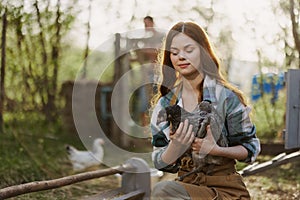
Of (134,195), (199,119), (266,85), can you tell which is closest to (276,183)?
(134,195)

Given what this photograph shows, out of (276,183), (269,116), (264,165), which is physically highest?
(269,116)

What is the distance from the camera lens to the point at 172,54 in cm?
177

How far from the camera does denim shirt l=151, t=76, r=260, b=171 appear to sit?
1.71m

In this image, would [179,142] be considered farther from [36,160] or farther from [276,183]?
[36,160]

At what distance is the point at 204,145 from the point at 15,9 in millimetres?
2845

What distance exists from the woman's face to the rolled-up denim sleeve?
17 cm

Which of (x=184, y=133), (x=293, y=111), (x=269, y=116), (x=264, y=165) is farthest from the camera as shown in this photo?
(x=269, y=116)

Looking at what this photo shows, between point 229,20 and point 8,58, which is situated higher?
point 229,20

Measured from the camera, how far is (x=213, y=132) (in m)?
1.63

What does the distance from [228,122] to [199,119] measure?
19cm

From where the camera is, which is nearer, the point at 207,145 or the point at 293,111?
the point at 207,145

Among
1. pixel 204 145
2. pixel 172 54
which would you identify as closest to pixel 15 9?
pixel 172 54

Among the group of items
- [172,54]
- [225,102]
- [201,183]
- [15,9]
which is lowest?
[201,183]

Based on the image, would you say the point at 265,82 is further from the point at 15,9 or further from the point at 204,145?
the point at 204,145
